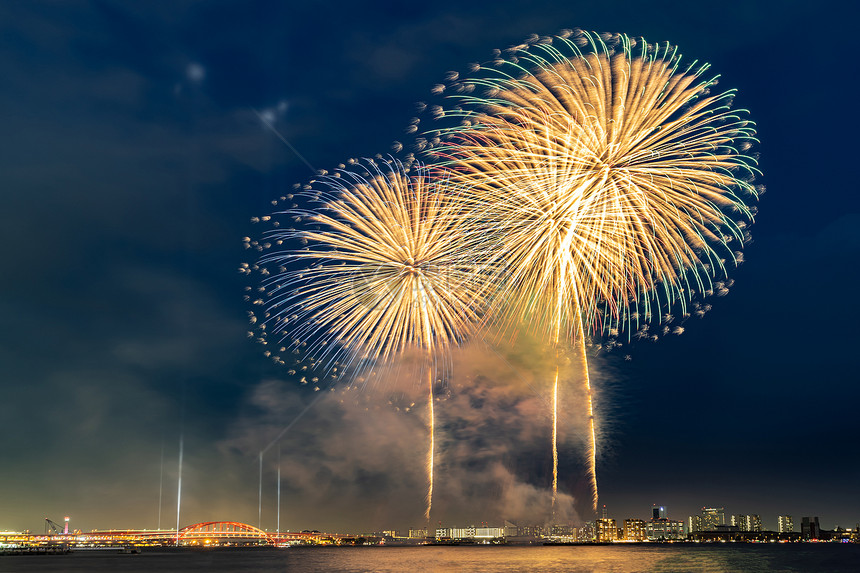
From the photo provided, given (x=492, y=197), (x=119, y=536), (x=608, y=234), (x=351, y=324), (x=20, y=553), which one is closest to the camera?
(x=492, y=197)

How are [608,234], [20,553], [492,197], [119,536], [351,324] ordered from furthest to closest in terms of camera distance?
[20,553], [119,536], [351,324], [608,234], [492,197]

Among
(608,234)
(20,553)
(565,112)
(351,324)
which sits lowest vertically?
(20,553)

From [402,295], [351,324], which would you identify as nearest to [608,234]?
[402,295]

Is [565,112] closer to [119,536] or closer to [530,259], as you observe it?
[530,259]

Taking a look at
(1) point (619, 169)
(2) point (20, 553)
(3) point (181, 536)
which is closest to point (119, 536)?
(3) point (181, 536)

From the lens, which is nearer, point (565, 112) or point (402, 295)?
point (565, 112)

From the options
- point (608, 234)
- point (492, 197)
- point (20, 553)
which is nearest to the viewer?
point (492, 197)

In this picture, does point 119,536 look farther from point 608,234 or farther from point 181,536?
point 608,234

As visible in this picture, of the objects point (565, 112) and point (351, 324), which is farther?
point (351, 324)

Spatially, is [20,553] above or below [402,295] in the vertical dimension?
below
